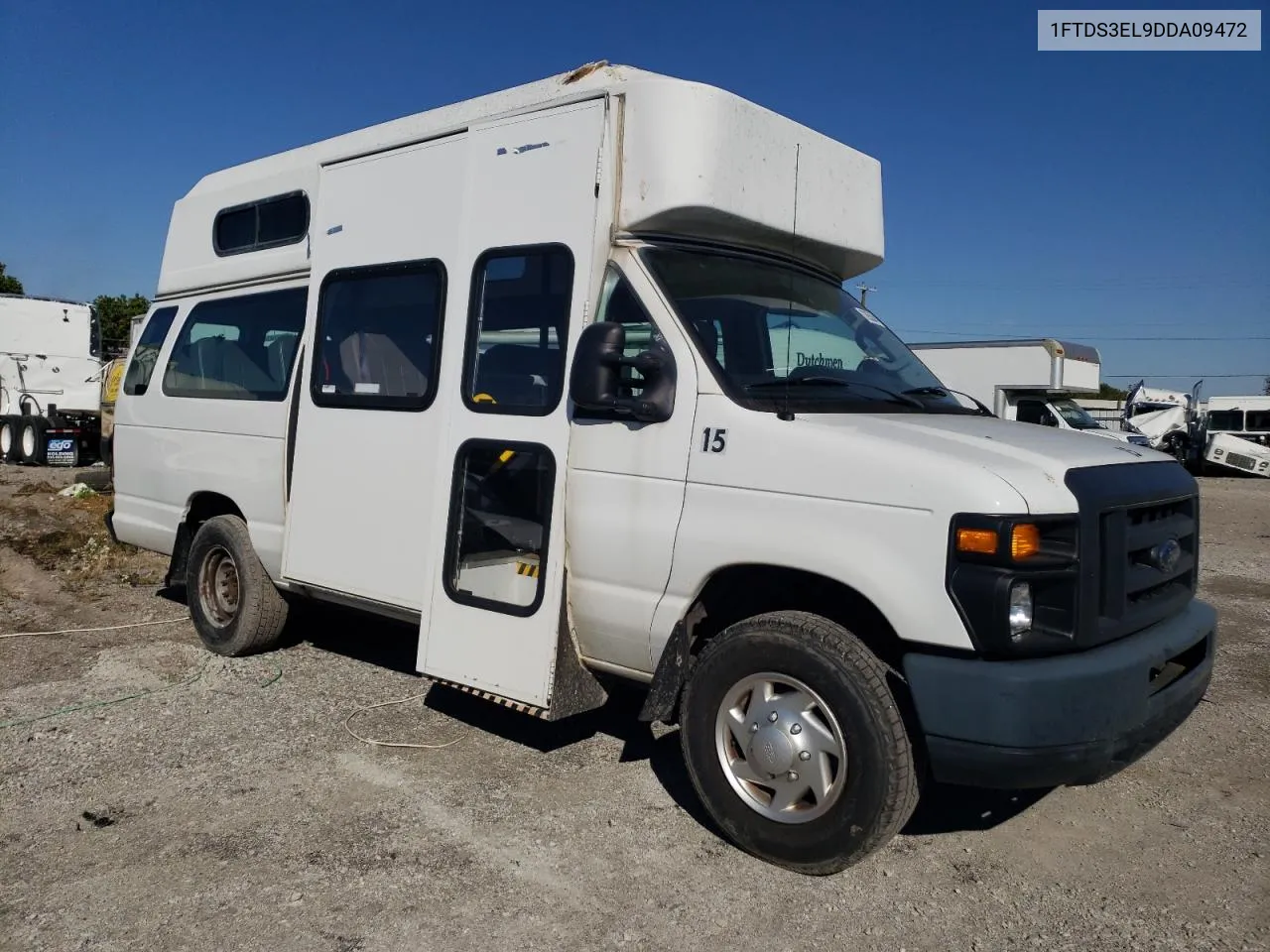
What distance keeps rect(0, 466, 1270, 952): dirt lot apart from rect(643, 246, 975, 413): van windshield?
175cm

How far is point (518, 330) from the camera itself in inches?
180

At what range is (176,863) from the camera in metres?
3.74

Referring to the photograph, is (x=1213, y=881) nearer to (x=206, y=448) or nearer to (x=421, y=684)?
(x=421, y=684)

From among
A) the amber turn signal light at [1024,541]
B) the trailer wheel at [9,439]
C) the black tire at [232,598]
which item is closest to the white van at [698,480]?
the amber turn signal light at [1024,541]

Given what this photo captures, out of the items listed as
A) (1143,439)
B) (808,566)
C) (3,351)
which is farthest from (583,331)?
(1143,439)

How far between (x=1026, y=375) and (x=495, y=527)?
20.8 meters

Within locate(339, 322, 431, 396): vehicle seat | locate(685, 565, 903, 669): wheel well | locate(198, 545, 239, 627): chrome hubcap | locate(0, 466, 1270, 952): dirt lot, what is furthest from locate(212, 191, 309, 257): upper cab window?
locate(685, 565, 903, 669): wheel well

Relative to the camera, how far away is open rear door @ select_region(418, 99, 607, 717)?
4.29 metres

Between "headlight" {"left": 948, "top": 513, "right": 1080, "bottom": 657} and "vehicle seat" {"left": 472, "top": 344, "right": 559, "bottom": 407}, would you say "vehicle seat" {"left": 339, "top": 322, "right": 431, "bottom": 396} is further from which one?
"headlight" {"left": 948, "top": 513, "right": 1080, "bottom": 657}

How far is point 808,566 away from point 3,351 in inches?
910

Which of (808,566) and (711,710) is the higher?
(808,566)

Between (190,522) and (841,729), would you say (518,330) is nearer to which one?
(841,729)

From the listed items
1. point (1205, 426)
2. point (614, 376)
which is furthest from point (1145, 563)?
point (1205, 426)

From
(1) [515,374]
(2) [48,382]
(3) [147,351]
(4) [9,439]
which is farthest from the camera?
(2) [48,382]
